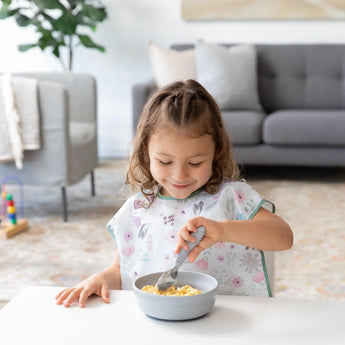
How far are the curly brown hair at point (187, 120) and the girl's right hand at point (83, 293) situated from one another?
0.26 m

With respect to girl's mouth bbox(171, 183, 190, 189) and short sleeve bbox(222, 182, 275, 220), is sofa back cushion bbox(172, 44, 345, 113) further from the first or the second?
girl's mouth bbox(171, 183, 190, 189)

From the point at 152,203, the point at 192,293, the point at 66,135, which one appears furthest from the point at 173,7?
the point at 192,293

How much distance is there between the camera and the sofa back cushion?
13.9 feet

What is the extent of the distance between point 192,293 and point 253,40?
12.7ft

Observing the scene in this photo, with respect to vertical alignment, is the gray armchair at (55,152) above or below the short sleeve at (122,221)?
below

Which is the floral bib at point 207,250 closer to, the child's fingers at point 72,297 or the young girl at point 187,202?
the young girl at point 187,202

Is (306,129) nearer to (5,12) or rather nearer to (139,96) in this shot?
(139,96)

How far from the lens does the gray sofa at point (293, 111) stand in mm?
3768

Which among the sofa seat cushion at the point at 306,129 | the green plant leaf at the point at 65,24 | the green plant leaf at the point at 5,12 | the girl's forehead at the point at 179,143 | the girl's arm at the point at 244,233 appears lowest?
the sofa seat cushion at the point at 306,129

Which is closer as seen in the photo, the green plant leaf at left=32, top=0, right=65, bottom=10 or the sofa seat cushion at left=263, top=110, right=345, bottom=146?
the sofa seat cushion at left=263, top=110, right=345, bottom=146

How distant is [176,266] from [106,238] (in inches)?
74.7

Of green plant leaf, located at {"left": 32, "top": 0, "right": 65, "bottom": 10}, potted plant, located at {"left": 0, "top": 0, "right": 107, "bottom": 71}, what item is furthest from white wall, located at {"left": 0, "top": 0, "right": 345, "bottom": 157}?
green plant leaf, located at {"left": 32, "top": 0, "right": 65, "bottom": 10}

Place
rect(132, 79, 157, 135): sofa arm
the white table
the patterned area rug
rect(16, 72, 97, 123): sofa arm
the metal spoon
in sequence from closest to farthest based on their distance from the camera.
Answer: the white table
the metal spoon
the patterned area rug
rect(16, 72, 97, 123): sofa arm
rect(132, 79, 157, 135): sofa arm

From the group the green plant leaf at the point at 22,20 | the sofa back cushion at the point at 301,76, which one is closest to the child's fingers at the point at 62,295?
the green plant leaf at the point at 22,20
